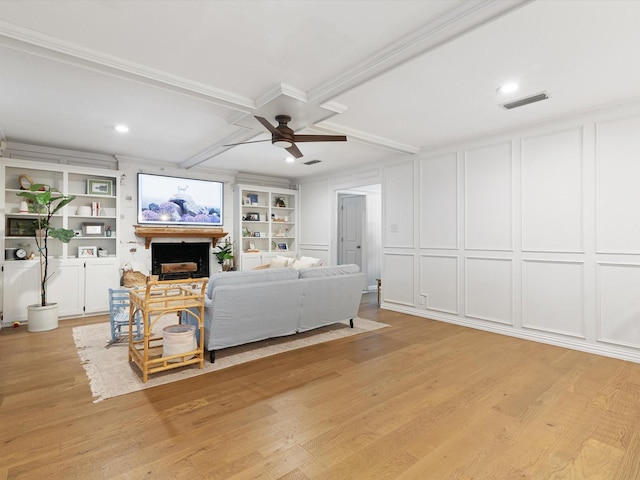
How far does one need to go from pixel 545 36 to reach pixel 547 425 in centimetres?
264

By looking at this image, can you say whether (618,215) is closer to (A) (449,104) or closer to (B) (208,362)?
(A) (449,104)

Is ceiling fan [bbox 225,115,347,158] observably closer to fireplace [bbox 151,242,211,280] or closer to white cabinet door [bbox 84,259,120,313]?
white cabinet door [bbox 84,259,120,313]

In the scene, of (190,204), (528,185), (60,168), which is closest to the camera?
(528,185)

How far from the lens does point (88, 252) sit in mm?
5469

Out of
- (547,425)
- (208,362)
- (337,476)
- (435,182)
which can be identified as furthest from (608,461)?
(435,182)

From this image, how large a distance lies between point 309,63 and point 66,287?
16.0 feet

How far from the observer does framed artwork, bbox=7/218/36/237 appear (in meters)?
4.99

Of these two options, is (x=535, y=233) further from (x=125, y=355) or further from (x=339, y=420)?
(x=125, y=355)

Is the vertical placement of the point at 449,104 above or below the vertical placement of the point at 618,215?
above

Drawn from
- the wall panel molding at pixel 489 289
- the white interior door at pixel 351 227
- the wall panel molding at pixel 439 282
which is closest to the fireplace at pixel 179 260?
the white interior door at pixel 351 227

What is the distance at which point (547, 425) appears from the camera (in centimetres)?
222

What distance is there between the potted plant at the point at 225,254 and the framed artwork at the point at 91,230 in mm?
2016


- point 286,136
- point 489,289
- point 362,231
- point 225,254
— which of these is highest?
point 286,136

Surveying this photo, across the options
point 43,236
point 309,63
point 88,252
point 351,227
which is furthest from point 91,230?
point 351,227
